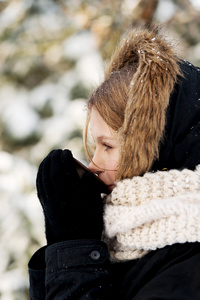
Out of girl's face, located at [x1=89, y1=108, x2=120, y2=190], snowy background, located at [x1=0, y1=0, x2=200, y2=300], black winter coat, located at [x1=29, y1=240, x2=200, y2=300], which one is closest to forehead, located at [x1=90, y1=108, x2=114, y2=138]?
girl's face, located at [x1=89, y1=108, x2=120, y2=190]

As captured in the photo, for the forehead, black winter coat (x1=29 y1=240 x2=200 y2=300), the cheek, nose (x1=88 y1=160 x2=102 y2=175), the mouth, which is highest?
the forehead

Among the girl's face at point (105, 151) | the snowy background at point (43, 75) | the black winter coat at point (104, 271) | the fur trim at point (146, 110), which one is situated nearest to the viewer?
the black winter coat at point (104, 271)

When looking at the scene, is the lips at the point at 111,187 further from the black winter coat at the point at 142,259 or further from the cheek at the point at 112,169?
the black winter coat at the point at 142,259

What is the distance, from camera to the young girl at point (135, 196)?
3.07 feet

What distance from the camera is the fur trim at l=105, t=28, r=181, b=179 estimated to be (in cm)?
102

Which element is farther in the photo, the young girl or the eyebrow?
the eyebrow

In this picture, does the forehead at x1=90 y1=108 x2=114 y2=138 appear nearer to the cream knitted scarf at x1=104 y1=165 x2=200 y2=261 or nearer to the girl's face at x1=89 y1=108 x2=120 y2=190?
the girl's face at x1=89 y1=108 x2=120 y2=190


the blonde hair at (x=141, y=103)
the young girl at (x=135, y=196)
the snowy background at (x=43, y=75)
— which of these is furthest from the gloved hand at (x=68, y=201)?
the snowy background at (x=43, y=75)

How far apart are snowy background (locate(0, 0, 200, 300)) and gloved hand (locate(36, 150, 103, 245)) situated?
69.3 inches

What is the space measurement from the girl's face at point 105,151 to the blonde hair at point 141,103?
0.02 metres

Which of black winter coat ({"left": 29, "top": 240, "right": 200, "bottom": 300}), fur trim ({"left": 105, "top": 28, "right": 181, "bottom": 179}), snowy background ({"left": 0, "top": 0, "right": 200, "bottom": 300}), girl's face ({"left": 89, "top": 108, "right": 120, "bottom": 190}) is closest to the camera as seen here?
black winter coat ({"left": 29, "top": 240, "right": 200, "bottom": 300})

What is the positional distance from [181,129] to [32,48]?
→ 2.96 meters

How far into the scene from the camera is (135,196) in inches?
39.0

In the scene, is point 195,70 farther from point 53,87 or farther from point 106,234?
point 53,87
